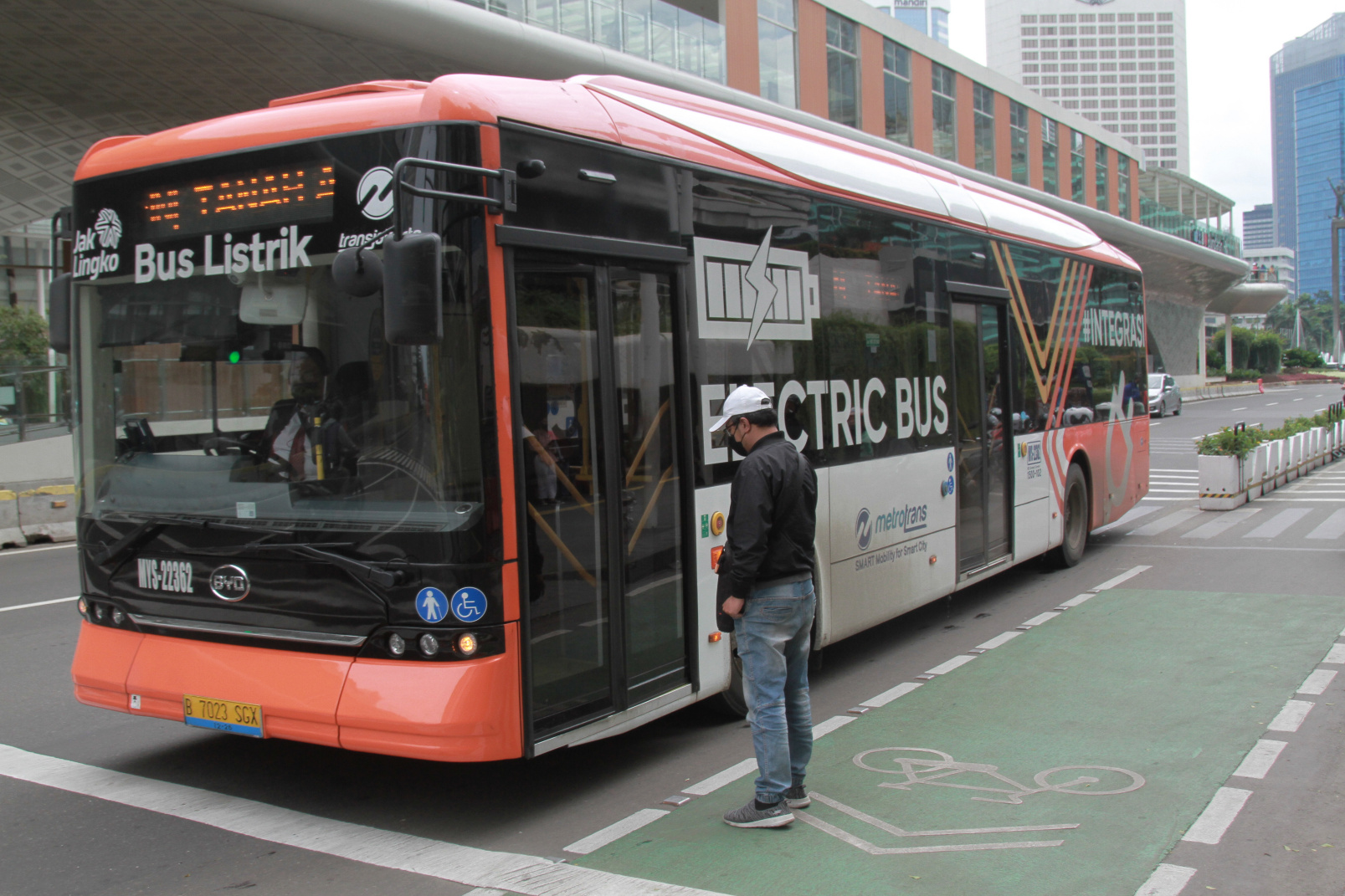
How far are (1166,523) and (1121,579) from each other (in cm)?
459

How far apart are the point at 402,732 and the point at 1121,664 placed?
16.6 feet

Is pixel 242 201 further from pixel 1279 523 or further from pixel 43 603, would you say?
pixel 1279 523

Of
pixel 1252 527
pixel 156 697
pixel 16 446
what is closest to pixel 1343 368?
pixel 1252 527

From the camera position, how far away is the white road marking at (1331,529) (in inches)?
512

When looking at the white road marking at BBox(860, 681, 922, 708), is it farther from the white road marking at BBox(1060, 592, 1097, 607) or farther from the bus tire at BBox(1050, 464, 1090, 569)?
the bus tire at BBox(1050, 464, 1090, 569)

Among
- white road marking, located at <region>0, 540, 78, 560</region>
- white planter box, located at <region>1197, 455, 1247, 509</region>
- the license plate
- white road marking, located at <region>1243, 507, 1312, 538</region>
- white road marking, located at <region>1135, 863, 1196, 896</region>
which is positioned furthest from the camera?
Answer: white planter box, located at <region>1197, 455, 1247, 509</region>

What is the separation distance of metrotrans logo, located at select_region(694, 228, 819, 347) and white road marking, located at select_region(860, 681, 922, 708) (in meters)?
2.25

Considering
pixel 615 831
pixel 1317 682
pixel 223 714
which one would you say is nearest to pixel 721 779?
pixel 615 831

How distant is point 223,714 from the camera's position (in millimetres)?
4945

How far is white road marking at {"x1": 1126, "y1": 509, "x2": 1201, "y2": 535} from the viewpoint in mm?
14125

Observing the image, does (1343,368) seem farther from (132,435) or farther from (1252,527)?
(132,435)

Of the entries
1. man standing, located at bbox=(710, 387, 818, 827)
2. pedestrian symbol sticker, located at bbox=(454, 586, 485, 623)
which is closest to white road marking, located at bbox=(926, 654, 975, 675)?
man standing, located at bbox=(710, 387, 818, 827)

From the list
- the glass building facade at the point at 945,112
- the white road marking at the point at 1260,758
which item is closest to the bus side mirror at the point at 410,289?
the white road marking at the point at 1260,758

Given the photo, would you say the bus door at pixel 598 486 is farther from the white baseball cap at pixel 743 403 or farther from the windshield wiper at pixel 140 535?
the windshield wiper at pixel 140 535
